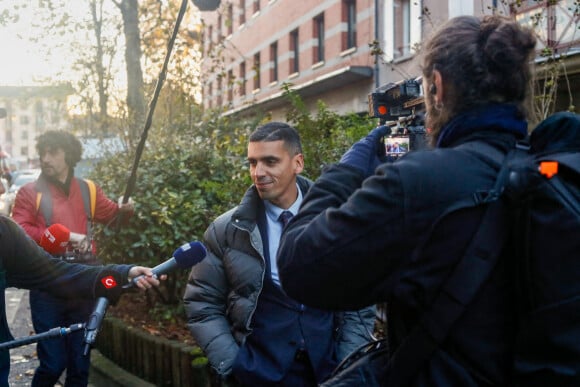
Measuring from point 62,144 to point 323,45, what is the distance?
2134cm

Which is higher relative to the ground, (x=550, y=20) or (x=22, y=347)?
(x=550, y=20)

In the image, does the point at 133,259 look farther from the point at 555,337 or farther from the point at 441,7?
the point at 441,7

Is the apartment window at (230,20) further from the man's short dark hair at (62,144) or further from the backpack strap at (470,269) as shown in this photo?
the backpack strap at (470,269)

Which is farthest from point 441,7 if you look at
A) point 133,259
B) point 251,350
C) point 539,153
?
point 539,153

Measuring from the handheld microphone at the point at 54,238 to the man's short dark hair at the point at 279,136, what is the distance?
6.64ft

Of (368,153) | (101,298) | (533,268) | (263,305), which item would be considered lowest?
(263,305)

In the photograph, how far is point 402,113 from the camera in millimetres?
2318

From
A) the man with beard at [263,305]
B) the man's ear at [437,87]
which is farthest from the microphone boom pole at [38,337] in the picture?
the man's ear at [437,87]

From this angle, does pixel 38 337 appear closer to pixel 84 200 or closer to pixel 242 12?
pixel 84 200

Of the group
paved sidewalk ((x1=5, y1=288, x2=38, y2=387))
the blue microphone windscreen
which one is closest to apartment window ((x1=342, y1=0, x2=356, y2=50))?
paved sidewalk ((x1=5, y1=288, x2=38, y2=387))

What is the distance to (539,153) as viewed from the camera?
180 centimetres

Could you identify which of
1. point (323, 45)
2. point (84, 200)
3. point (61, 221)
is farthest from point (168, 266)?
point (323, 45)

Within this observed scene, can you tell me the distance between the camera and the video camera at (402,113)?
2.13 meters

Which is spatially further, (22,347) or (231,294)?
(22,347)
